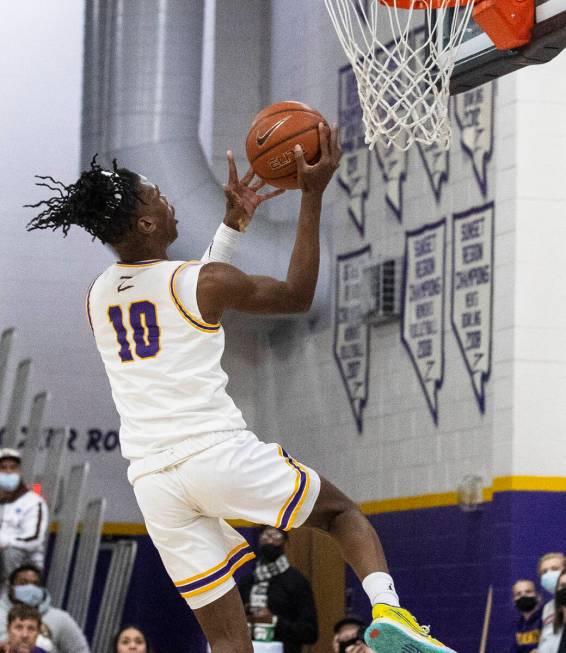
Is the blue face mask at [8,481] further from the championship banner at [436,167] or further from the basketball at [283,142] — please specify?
the basketball at [283,142]

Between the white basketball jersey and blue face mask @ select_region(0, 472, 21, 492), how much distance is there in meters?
5.95

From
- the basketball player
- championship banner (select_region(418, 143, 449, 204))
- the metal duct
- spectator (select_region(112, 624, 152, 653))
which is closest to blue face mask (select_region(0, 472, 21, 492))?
spectator (select_region(112, 624, 152, 653))

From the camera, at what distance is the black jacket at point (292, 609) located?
30.1 ft

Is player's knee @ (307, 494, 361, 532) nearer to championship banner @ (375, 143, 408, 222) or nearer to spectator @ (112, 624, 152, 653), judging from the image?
spectator @ (112, 624, 152, 653)

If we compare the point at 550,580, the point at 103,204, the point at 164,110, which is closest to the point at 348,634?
the point at 550,580

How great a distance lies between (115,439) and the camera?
44.2 ft

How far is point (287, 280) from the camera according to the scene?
16.0 feet

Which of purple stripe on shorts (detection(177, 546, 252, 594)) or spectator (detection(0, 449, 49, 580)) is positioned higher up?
purple stripe on shorts (detection(177, 546, 252, 594))

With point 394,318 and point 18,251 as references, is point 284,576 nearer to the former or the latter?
point 394,318

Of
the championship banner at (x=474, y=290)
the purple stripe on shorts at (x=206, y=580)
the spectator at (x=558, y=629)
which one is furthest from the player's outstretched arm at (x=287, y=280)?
the championship banner at (x=474, y=290)

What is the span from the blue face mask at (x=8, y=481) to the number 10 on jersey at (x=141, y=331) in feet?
19.7

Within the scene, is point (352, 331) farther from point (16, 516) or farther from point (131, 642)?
point (131, 642)

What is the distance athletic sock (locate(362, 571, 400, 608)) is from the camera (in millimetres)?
4641

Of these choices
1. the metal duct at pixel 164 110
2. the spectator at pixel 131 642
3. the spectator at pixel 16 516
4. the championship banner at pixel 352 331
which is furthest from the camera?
the metal duct at pixel 164 110
